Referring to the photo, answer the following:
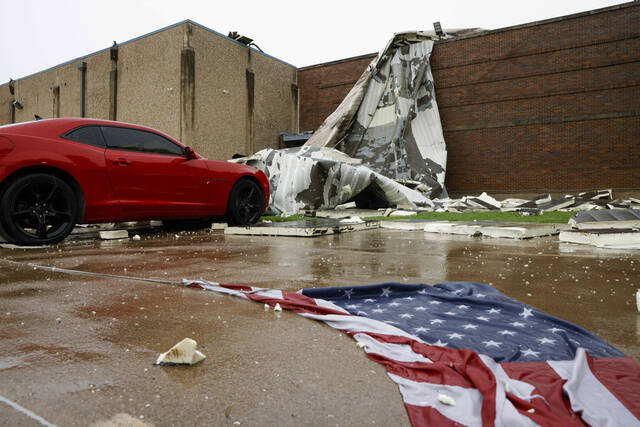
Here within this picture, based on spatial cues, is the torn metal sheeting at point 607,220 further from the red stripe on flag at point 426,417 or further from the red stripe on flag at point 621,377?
the red stripe on flag at point 426,417

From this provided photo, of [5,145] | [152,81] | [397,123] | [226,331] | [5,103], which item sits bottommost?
[226,331]

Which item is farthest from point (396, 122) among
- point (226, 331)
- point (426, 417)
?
point (426, 417)

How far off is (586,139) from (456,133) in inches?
164

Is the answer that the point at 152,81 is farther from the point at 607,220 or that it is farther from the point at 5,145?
the point at 607,220

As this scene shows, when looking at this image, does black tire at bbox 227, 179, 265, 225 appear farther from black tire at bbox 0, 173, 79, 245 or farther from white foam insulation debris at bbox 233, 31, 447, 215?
white foam insulation debris at bbox 233, 31, 447, 215

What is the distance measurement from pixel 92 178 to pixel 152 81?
1029 centimetres

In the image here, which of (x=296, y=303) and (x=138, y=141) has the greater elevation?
(x=138, y=141)

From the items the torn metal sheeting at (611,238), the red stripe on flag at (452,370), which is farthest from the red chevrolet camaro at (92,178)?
the torn metal sheeting at (611,238)

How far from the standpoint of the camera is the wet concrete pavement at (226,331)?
961 millimetres

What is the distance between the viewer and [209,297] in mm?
2027

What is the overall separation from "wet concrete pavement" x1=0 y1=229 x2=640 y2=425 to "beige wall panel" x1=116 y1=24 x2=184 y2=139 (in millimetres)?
10496

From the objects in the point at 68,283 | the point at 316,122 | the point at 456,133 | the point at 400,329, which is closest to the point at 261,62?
the point at 316,122

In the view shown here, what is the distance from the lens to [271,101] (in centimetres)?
1625

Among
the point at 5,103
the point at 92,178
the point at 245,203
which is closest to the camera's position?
the point at 92,178
